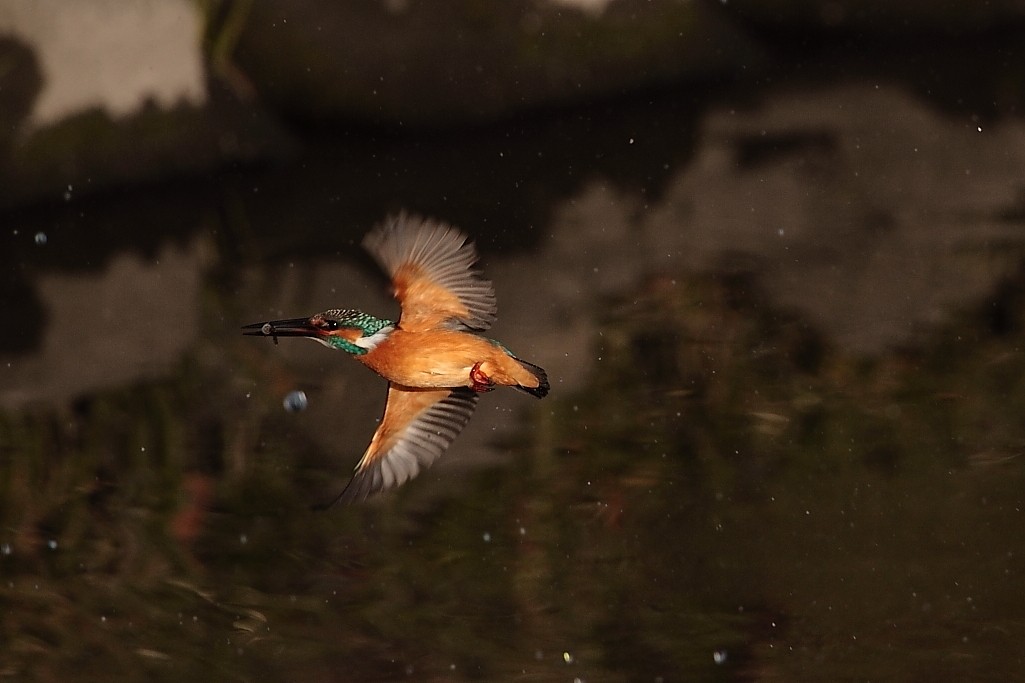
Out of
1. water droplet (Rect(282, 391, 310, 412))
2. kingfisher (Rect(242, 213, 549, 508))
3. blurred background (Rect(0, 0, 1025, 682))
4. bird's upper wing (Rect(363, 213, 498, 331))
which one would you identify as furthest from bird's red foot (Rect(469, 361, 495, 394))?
water droplet (Rect(282, 391, 310, 412))

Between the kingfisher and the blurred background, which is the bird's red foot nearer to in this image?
the kingfisher

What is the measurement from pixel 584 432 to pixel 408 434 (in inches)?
48.5

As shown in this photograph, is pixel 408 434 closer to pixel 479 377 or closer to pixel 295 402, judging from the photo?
pixel 479 377

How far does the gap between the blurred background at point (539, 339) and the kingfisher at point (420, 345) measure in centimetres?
58

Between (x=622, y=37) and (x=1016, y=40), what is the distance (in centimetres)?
133

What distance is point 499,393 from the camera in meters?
3.72

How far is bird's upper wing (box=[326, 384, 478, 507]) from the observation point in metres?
2.17

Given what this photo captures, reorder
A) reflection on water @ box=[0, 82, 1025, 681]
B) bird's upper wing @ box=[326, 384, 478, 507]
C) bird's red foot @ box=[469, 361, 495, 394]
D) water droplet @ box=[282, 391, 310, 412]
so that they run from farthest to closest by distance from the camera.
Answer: water droplet @ box=[282, 391, 310, 412] → reflection on water @ box=[0, 82, 1025, 681] → bird's upper wing @ box=[326, 384, 478, 507] → bird's red foot @ box=[469, 361, 495, 394]

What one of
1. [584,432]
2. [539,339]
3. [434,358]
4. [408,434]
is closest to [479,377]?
[434,358]

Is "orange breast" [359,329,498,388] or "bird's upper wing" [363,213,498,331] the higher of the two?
"bird's upper wing" [363,213,498,331]

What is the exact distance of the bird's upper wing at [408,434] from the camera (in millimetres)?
2174

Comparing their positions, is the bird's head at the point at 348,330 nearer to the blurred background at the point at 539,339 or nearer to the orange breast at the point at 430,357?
the orange breast at the point at 430,357

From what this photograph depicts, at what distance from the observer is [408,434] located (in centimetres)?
223

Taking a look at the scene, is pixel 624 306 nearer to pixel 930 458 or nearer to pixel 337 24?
pixel 930 458
